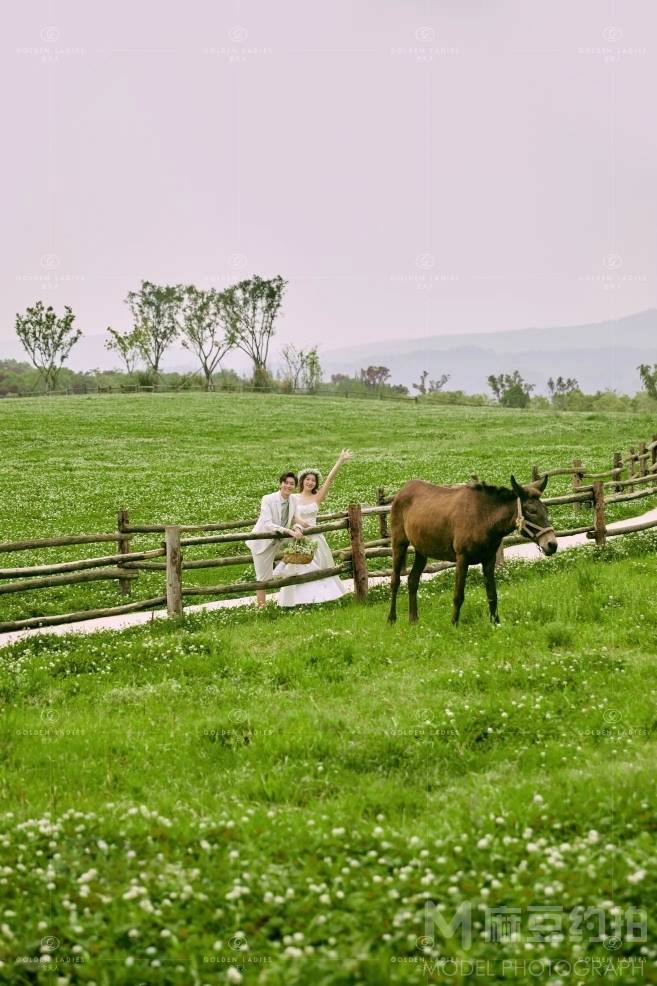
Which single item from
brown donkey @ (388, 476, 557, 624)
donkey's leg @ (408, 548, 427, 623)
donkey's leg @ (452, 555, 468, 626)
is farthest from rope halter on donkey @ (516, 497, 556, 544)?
donkey's leg @ (408, 548, 427, 623)

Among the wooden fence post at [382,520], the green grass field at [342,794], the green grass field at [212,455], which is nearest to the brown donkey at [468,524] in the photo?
the green grass field at [342,794]

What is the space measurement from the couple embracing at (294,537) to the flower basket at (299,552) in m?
0.07

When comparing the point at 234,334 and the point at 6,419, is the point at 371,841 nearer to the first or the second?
the point at 6,419

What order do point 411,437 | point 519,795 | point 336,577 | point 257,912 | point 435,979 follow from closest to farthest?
point 435,979, point 257,912, point 519,795, point 336,577, point 411,437

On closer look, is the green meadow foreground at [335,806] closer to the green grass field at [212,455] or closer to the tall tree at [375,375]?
the green grass field at [212,455]

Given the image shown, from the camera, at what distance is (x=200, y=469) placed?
129ft

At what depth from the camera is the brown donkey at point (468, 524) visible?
12164 millimetres

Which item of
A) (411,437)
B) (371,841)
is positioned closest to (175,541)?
(371,841)

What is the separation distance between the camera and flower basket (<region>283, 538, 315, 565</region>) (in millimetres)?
15828

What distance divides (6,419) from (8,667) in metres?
48.8

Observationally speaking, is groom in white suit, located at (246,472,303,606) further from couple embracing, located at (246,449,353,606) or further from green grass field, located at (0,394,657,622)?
green grass field, located at (0,394,657,622)

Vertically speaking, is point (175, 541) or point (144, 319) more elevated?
point (144, 319)

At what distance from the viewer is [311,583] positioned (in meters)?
16.0

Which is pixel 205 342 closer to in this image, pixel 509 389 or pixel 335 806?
pixel 509 389
